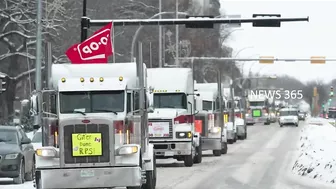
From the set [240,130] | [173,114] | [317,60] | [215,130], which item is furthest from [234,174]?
[317,60]

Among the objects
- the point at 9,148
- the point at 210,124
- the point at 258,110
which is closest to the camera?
the point at 9,148

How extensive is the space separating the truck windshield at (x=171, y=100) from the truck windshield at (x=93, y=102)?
10.8 m

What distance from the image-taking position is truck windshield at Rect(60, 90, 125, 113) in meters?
17.7

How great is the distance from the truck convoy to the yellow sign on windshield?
7671cm

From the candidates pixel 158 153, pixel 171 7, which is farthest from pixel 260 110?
pixel 158 153

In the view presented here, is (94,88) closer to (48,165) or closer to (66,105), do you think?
(66,105)

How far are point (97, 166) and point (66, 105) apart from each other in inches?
71.8

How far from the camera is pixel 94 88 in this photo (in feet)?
58.3

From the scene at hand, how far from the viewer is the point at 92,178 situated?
16750 millimetres

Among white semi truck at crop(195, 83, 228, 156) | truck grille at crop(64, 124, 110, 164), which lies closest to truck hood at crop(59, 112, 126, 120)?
truck grille at crop(64, 124, 110, 164)

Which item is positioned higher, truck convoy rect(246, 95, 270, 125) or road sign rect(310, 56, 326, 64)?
road sign rect(310, 56, 326, 64)

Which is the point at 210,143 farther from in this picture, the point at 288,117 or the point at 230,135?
the point at 288,117

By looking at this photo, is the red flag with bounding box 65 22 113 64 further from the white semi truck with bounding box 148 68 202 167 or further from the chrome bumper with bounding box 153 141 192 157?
the chrome bumper with bounding box 153 141 192 157

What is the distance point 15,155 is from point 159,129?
6973 millimetres
